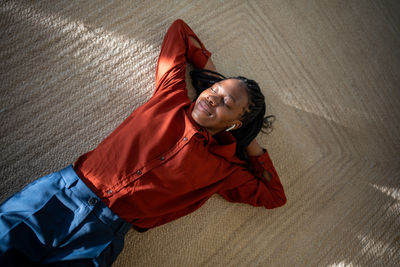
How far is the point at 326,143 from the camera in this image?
105 cm

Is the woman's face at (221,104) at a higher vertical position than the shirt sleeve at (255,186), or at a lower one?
higher

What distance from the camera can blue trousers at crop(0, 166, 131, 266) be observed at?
606 millimetres

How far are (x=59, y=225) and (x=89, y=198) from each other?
0.31 feet

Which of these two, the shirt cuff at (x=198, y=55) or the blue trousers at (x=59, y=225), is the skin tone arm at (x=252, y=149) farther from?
the blue trousers at (x=59, y=225)

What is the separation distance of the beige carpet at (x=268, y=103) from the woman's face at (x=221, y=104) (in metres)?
0.26

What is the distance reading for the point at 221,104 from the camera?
72cm

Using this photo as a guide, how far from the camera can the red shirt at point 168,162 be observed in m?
0.70

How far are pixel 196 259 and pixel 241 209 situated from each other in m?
0.23

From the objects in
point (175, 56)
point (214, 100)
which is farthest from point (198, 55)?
point (214, 100)

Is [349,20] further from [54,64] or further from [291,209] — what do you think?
[54,64]

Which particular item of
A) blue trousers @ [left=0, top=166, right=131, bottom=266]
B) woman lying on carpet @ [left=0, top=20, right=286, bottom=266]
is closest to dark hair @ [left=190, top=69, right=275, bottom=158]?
woman lying on carpet @ [left=0, top=20, right=286, bottom=266]

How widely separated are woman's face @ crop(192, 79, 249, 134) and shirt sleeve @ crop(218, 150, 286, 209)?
206 mm

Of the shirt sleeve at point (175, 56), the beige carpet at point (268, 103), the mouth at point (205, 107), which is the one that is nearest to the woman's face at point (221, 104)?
the mouth at point (205, 107)

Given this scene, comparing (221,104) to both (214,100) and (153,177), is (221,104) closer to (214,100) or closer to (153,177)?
(214,100)
